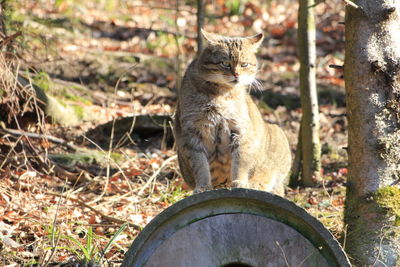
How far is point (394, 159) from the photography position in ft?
13.7

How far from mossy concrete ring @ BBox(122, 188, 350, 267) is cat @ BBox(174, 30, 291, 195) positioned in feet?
3.36

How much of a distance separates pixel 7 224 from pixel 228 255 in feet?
7.70

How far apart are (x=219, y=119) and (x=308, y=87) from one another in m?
1.90

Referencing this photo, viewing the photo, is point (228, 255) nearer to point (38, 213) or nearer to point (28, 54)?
point (38, 213)

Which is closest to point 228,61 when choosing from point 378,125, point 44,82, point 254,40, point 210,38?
point 210,38

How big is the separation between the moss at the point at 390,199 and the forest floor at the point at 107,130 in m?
0.45

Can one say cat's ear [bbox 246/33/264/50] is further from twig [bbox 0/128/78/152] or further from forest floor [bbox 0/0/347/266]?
twig [bbox 0/128/78/152]

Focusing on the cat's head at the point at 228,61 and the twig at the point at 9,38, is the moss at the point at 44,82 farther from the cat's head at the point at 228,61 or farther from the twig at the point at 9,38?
the cat's head at the point at 228,61

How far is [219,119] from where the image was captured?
4.96m

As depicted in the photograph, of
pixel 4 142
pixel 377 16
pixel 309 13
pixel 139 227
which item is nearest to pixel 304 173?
pixel 309 13

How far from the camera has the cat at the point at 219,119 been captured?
4.94 m

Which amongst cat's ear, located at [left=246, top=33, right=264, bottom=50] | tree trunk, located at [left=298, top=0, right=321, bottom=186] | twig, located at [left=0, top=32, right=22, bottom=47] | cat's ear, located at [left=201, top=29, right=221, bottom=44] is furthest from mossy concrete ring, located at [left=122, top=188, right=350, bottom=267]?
tree trunk, located at [left=298, top=0, right=321, bottom=186]

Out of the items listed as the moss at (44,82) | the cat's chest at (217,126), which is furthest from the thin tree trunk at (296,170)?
the moss at (44,82)

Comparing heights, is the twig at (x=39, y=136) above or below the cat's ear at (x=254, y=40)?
below
